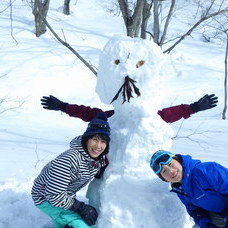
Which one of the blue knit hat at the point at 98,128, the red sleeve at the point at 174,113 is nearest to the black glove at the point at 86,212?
the blue knit hat at the point at 98,128

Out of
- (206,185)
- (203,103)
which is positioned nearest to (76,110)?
(203,103)

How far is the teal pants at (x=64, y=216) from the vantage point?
266cm

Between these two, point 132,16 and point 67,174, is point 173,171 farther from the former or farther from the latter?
point 132,16

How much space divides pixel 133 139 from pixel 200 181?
587 mm

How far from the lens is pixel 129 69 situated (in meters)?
2.69

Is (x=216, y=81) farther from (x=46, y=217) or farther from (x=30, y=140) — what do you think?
(x=46, y=217)

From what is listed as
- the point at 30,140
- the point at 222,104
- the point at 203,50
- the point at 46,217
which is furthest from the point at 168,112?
the point at 203,50

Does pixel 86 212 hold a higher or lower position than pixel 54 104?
lower

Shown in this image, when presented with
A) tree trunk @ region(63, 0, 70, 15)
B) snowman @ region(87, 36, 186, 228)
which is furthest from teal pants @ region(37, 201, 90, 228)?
tree trunk @ region(63, 0, 70, 15)

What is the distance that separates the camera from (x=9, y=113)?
896 centimetres

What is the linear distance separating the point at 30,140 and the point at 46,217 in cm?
315

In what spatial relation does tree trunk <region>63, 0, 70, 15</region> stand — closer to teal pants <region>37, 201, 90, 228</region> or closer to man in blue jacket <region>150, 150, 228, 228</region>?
teal pants <region>37, 201, 90, 228</region>

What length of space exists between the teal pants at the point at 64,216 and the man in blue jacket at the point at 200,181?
77 cm

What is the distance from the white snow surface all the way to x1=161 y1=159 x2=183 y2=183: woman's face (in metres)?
0.41
